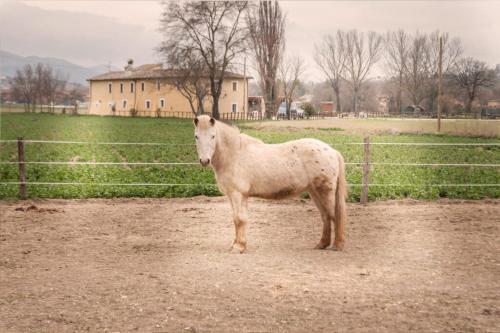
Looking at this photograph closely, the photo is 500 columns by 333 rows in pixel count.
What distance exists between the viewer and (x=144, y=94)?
81.1 feet

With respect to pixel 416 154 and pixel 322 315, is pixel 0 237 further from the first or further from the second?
pixel 416 154

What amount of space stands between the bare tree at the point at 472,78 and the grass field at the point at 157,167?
1.72 m

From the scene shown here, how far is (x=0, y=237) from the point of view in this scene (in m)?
5.81

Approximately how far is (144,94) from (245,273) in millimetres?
21614

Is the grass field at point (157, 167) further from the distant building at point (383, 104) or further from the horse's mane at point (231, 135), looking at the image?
the horse's mane at point (231, 135)

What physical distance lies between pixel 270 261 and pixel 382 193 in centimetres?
444

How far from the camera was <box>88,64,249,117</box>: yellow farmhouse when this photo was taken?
555 inches

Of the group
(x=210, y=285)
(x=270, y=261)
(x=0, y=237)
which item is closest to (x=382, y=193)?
(x=270, y=261)

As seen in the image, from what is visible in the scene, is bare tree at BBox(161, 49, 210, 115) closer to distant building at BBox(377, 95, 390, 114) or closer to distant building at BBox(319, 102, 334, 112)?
distant building at BBox(377, 95, 390, 114)

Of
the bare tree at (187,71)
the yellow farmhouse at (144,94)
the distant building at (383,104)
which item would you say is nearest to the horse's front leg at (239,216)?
the yellow farmhouse at (144,94)

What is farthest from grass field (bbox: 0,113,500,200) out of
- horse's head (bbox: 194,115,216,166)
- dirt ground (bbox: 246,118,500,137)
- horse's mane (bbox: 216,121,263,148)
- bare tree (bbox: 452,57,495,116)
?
horse's head (bbox: 194,115,216,166)

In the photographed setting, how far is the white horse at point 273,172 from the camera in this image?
4.98m

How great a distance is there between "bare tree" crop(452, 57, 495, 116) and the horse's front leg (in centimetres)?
585

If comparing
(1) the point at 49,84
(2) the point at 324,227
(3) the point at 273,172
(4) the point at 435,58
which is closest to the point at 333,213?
(2) the point at 324,227
